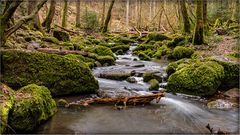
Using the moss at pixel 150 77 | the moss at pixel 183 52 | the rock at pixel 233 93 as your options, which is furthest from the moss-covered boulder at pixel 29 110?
the moss at pixel 183 52

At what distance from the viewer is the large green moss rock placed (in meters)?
7.54

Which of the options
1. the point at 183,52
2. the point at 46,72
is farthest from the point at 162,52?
the point at 46,72

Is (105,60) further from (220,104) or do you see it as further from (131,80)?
(220,104)

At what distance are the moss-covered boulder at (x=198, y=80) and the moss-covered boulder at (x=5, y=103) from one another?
500 cm

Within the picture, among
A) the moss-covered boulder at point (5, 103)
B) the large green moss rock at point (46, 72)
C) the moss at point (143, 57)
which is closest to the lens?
the moss-covered boulder at point (5, 103)

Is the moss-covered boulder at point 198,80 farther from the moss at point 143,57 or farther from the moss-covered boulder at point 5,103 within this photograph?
the moss at point 143,57

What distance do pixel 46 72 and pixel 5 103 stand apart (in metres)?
2.70

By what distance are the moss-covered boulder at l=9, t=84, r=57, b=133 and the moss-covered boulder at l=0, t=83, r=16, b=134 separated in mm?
92

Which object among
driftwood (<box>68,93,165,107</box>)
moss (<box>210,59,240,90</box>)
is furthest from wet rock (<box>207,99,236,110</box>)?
driftwood (<box>68,93,165,107</box>)

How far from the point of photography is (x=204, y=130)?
614 centimetres

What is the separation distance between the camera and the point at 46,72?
7.76 m

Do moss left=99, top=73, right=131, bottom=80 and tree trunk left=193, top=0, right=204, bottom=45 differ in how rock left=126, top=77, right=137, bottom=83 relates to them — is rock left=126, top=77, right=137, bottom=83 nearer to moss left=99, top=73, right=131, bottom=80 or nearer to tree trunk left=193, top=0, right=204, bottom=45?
moss left=99, top=73, right=131, bottom=80

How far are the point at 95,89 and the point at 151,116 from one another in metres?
2.26

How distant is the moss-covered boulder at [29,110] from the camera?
5.11 m
